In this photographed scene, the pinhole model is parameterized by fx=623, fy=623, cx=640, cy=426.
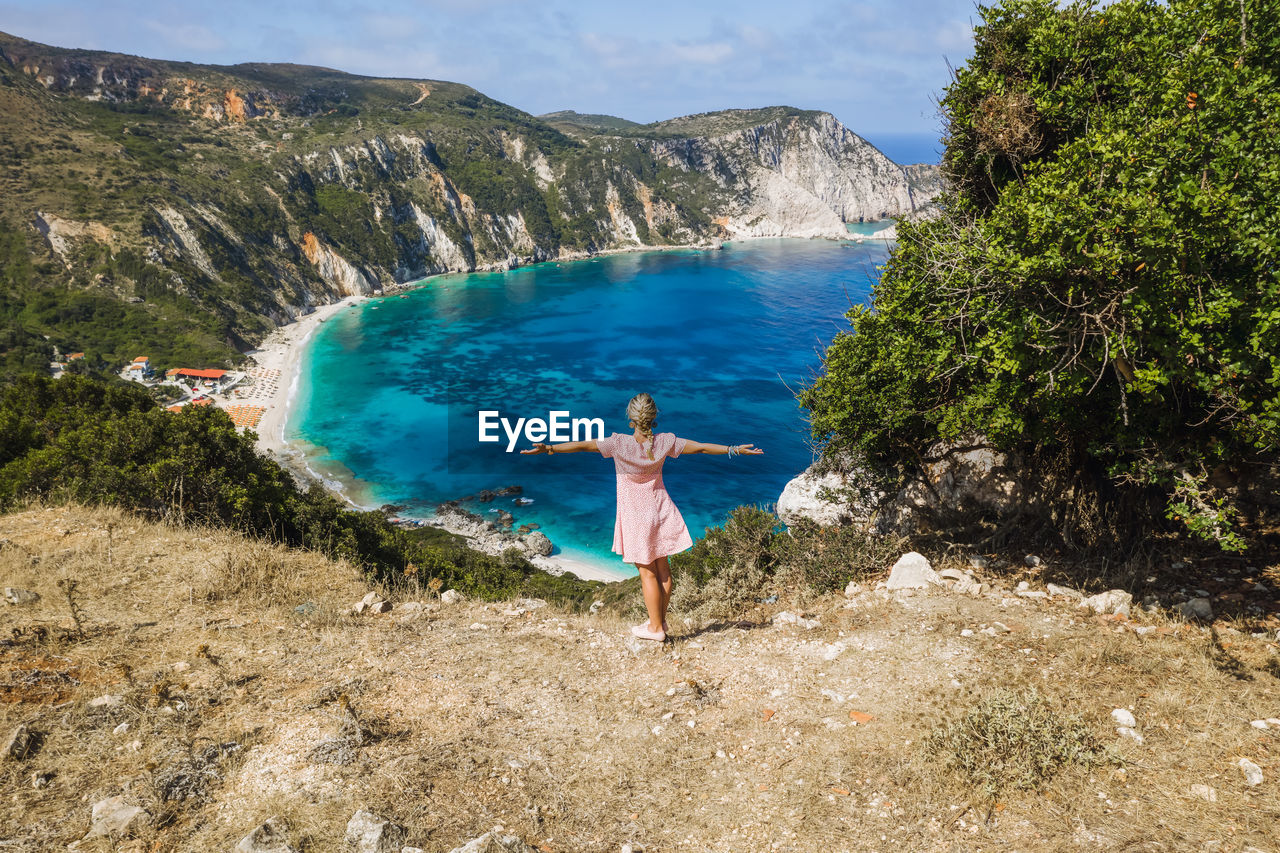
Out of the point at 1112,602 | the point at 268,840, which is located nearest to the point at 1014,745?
the point at 1112,602

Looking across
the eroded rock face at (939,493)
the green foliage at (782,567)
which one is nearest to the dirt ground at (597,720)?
the green foliage at (782,567)

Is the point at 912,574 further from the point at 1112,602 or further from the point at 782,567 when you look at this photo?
the point at 1112,602

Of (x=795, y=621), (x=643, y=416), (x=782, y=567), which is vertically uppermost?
(x=643, y=416)

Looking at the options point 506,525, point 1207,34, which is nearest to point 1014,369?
point 1207,34

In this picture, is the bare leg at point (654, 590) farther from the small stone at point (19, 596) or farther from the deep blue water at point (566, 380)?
the deep blue water at point (566, 380)

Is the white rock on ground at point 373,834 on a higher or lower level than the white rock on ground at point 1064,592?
higher

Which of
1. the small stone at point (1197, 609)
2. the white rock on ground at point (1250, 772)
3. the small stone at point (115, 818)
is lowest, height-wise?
the small stone at point (115, 818)
